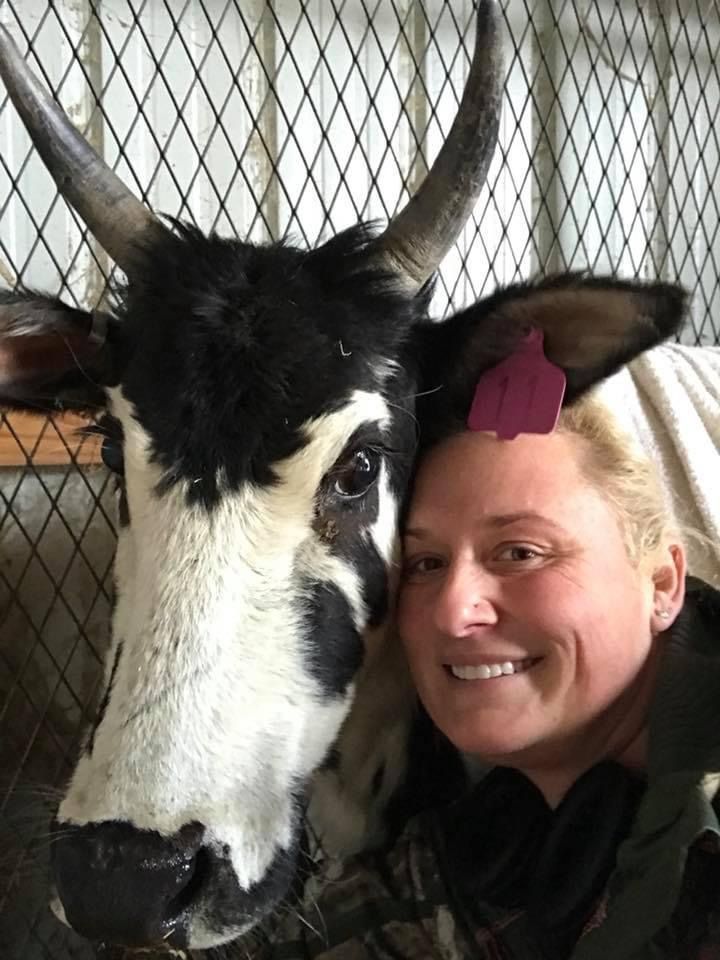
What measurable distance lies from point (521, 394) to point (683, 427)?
59cm

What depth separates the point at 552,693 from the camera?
0.98 metres

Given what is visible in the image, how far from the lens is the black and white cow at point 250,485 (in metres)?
0.85

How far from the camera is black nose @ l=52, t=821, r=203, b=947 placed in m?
0.79

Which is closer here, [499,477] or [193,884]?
[193,884]

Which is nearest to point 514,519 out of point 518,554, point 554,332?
point 518,554

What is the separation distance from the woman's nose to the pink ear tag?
165mm

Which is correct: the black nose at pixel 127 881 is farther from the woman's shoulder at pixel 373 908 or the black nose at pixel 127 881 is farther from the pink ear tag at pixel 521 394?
the pink ear tag at pixel 521 394

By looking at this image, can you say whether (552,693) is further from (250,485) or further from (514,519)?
(250,485)

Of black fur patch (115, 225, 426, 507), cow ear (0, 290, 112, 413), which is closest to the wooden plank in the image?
cow ear (0, 290, 112, 413)

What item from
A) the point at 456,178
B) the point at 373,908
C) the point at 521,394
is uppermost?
the point at 456,178

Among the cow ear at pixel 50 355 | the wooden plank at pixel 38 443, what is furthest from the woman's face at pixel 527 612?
the wooden plank at pixel 38 443

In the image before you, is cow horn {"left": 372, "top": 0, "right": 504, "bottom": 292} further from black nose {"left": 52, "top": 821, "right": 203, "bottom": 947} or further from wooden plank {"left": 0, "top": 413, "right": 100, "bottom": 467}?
wooden plank {"left": 0, "top": 413, "right": 100, "bottom": 467}

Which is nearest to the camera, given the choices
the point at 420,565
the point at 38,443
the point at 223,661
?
the point at 223,661

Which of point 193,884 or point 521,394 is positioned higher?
point 521,394
